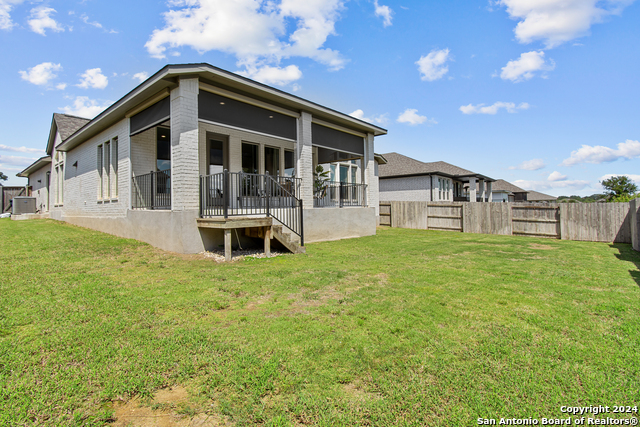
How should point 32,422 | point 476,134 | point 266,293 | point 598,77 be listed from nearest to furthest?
point 32,422 → point 266,293 → point 598,77 → point 476,134

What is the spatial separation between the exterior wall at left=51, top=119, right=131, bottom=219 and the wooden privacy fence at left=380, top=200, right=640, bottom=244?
12035 millimetres

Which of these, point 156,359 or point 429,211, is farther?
point 429,211

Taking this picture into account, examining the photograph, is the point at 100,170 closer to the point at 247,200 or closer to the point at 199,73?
the point at 199,73

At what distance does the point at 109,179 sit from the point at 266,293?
982 cm

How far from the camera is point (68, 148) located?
46.7 ft

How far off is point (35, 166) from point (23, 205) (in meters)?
2.66

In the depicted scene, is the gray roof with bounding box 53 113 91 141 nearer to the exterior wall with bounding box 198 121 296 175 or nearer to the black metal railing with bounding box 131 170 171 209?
the black metal railing with bounding box 131 170 171 209

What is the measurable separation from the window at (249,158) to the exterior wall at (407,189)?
15106 mm

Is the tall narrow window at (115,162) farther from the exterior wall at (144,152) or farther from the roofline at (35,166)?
the roofline at (35,166)

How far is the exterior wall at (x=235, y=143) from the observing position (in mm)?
9664

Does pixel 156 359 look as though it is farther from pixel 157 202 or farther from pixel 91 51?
pixel 91 51

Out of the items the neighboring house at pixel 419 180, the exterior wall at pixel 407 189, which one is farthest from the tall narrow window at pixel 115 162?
the exterior wall at pixel 407 189

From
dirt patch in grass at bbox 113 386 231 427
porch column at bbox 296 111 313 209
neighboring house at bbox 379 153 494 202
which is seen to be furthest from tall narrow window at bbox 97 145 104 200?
neighboring house at bbox 379 153 494 202

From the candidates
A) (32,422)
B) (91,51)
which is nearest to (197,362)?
(32,422)
